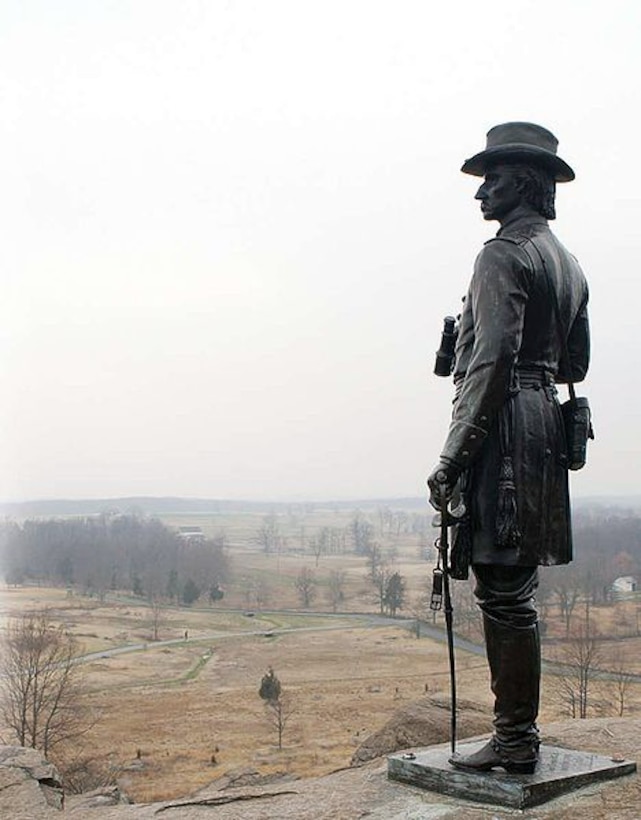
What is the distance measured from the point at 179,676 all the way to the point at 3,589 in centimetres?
3860

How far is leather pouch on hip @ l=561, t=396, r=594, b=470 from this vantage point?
19.5 feet

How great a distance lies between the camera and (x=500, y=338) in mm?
5418

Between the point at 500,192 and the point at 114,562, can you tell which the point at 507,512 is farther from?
the point at 114,562

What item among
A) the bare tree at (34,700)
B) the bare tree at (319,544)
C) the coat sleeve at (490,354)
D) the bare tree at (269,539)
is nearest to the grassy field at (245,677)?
the bare tree at (34,700)

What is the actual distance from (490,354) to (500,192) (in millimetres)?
1174

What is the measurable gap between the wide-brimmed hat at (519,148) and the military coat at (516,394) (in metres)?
0.35

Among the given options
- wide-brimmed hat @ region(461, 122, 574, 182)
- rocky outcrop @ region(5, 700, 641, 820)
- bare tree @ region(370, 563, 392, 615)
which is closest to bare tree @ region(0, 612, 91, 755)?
rocky outcrop @ region(5, 700, 641, 820)

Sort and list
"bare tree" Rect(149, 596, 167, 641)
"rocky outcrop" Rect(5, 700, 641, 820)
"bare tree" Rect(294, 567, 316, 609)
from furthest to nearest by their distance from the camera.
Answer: "bare tree" Rect(294, 567, 316, 609)
"bare tree" Rect(149, 596, 167, 641)
"rocky outcrop" Rect(5, 700, 641, 820)

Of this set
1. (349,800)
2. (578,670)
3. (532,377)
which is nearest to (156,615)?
(578,670)

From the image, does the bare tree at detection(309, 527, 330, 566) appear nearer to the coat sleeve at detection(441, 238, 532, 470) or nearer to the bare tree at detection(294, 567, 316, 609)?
the bare tree at detection(294, 567, 316, 609)

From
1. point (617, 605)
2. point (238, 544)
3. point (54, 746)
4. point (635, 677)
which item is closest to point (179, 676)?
point (54, 746)

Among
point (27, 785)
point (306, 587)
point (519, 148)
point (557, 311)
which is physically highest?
point (519, 148)

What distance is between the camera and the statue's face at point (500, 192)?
5.93 metres

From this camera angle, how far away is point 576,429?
5.97 metres
